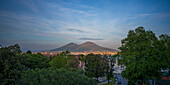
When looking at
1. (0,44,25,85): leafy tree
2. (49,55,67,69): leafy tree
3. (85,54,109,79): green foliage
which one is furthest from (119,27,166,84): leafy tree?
(49,55,67,69): leafy tree

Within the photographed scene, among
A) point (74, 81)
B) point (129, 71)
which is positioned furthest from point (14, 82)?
point (129, 71)

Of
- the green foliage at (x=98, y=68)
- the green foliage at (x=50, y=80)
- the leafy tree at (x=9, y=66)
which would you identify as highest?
the leafy tree at (x=9, y=66)

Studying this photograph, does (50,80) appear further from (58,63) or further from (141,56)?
(58,63)

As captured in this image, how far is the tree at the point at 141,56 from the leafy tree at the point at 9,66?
438 inches

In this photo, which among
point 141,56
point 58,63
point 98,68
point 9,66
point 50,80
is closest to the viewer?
point 9,66

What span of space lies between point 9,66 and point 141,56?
13.1 m

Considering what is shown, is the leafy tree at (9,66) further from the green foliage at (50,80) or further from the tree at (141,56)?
the tree at (141,56)

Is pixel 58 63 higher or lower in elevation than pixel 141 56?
lower

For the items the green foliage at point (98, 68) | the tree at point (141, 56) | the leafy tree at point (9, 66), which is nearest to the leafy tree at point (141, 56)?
the tree at point (141, 56)

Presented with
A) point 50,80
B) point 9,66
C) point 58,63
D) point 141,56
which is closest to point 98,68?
point 58,63

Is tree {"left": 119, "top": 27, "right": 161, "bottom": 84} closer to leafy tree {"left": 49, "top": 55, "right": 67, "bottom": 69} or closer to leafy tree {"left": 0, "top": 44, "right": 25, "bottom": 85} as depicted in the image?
leafy tree {"left": 0, "top": 44, "right": 25, "bottom": 85}

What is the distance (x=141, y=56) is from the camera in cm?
1369

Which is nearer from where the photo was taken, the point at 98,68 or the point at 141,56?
the point at 141,56

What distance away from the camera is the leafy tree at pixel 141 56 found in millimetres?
12789
